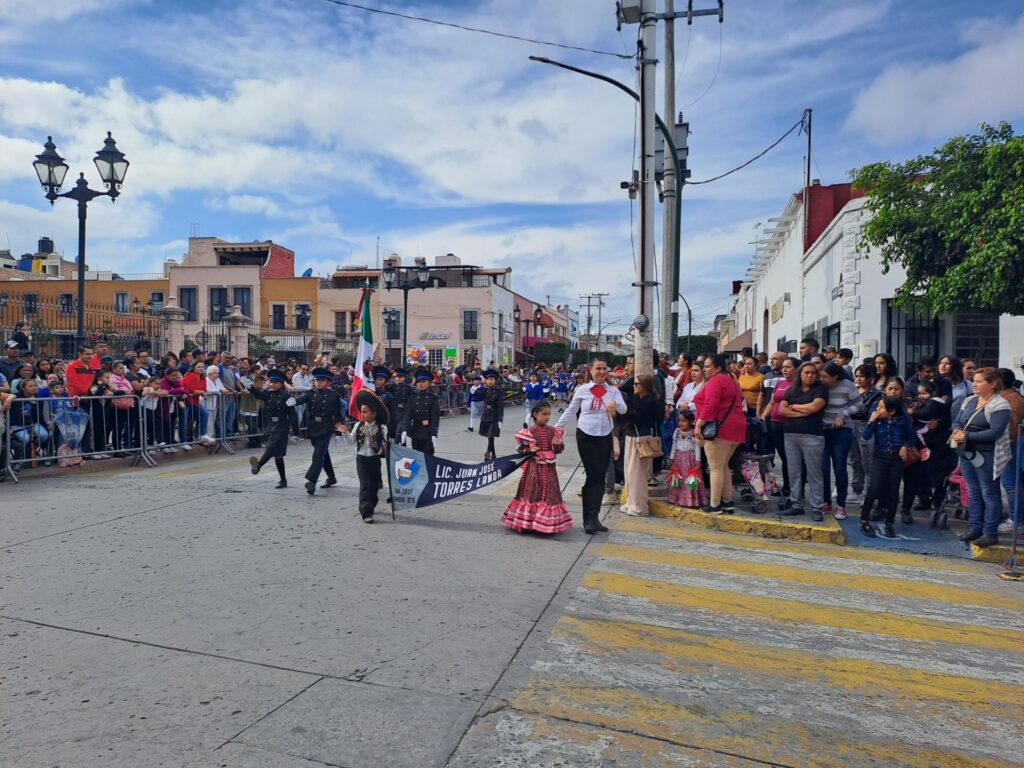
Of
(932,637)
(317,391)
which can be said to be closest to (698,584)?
(932,637)

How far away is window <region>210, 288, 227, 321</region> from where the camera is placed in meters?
54.0

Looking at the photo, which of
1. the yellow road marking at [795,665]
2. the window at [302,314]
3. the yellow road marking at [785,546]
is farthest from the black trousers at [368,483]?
the window at [302,314]

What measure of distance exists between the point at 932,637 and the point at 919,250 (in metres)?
11.1

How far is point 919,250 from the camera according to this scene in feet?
45.5

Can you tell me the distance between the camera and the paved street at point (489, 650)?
3381mm

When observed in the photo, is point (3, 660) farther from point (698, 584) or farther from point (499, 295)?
point (499, 295)

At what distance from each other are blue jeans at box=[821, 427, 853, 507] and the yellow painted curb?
1.45 feet


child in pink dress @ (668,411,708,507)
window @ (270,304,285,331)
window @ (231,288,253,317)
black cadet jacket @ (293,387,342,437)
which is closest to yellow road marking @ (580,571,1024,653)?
child in pink dress @ (668,411,708,507)

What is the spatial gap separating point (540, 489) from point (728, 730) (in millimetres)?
4191

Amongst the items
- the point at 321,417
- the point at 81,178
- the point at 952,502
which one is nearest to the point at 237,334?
the point at 81,178

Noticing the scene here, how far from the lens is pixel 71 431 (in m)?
11.2

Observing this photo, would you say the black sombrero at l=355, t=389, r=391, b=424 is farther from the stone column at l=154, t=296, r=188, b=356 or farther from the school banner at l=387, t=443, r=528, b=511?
the stone column at l=154, t=296, r=188, b=356

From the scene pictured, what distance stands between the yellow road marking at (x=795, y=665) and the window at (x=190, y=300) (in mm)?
55111

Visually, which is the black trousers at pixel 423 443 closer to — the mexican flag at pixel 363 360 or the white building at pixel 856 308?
the mexican flag at pixel 363 360
